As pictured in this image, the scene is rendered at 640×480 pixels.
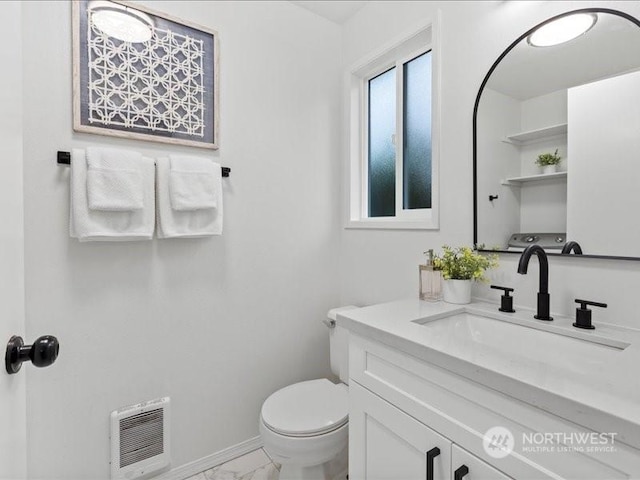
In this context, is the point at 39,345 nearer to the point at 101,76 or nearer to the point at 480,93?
the point at 101,76

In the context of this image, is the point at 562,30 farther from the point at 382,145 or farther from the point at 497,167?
the point at 382,145

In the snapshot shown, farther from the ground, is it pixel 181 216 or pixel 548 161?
pixel 548 161

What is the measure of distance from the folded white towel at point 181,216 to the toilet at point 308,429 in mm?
823

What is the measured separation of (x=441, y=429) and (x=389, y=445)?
224mm

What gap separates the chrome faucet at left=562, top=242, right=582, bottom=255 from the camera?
1.06m

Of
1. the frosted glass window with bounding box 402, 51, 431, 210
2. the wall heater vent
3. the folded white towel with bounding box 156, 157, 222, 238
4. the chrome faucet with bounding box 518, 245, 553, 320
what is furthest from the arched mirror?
the wall heater vent

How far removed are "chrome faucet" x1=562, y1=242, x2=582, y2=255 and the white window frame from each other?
19.3 inches

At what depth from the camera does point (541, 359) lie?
3.19ft

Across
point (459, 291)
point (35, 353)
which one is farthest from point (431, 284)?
point (35, 353)

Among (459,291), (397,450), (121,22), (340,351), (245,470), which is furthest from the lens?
(340,351)

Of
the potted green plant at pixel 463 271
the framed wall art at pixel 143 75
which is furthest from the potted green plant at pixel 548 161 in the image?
the framed wall art at pixel 143 75

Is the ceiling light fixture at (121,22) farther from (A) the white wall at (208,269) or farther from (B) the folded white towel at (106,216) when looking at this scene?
(B) the folded white towel at (106,216)

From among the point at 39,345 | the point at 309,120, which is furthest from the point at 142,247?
the point at 309,120

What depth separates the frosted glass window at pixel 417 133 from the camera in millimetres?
1661
